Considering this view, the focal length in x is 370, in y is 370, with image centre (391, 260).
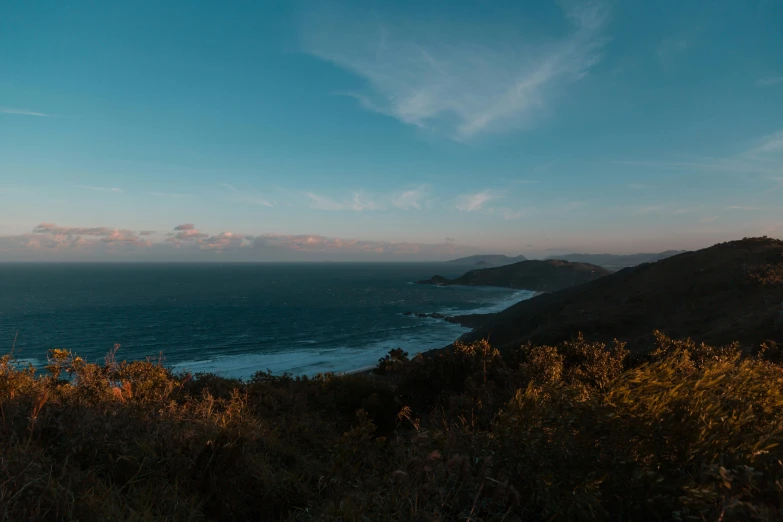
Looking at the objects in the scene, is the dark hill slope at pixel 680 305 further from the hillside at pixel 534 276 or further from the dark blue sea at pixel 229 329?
the hillside at pixel 534 276

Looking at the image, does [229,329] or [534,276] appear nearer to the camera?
[229,329]

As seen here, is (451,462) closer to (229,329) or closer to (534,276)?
(229,329)

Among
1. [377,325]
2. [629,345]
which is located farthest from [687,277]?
[377,325]

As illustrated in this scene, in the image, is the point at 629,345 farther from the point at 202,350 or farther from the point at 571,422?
the point at 202,350

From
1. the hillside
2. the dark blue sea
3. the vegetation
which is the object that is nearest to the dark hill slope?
the dark blue sea

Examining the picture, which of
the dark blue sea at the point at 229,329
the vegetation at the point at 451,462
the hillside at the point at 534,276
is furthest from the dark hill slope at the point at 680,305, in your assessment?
the hillside at the point at 534,276

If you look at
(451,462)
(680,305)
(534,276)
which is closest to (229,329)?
(680,305)
